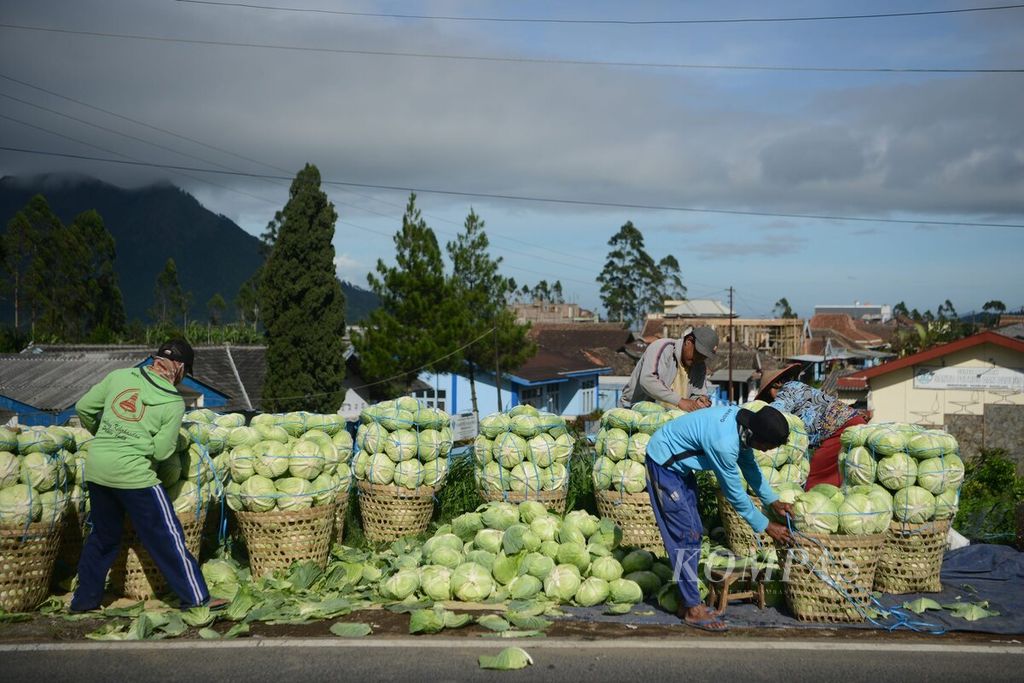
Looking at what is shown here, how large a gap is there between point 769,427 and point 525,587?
2306 mm

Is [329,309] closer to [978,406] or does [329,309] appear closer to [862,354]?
[978,406]

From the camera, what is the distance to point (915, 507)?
6336 millimetres

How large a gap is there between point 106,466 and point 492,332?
2673 cm

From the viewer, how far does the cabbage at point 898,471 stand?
6441 millimetres

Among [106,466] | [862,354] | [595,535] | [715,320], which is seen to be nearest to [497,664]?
[595,535]

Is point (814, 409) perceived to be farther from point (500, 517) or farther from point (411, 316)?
point (411, 316)

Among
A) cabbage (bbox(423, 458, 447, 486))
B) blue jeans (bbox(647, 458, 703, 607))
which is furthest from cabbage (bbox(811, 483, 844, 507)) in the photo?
cabbage (bbox(423, 458, 447, 486))

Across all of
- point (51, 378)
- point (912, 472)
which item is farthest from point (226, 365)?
point (912, 472)

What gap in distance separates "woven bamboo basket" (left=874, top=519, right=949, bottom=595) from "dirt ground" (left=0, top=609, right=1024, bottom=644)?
2.63 feet

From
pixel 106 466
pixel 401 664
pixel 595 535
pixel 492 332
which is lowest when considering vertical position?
pixel 401 664

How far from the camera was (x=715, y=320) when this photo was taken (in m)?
62.1

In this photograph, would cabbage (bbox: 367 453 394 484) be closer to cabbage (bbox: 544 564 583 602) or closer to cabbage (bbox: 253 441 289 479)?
cabbage (bbox: 253 441 289 479)

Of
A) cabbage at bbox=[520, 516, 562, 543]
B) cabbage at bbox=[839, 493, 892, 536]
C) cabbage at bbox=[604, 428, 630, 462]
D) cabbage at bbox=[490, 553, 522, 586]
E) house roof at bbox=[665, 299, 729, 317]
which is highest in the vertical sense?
house roof at bbox=[665, 299, 729, 317]

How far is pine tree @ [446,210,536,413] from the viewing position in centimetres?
3206
